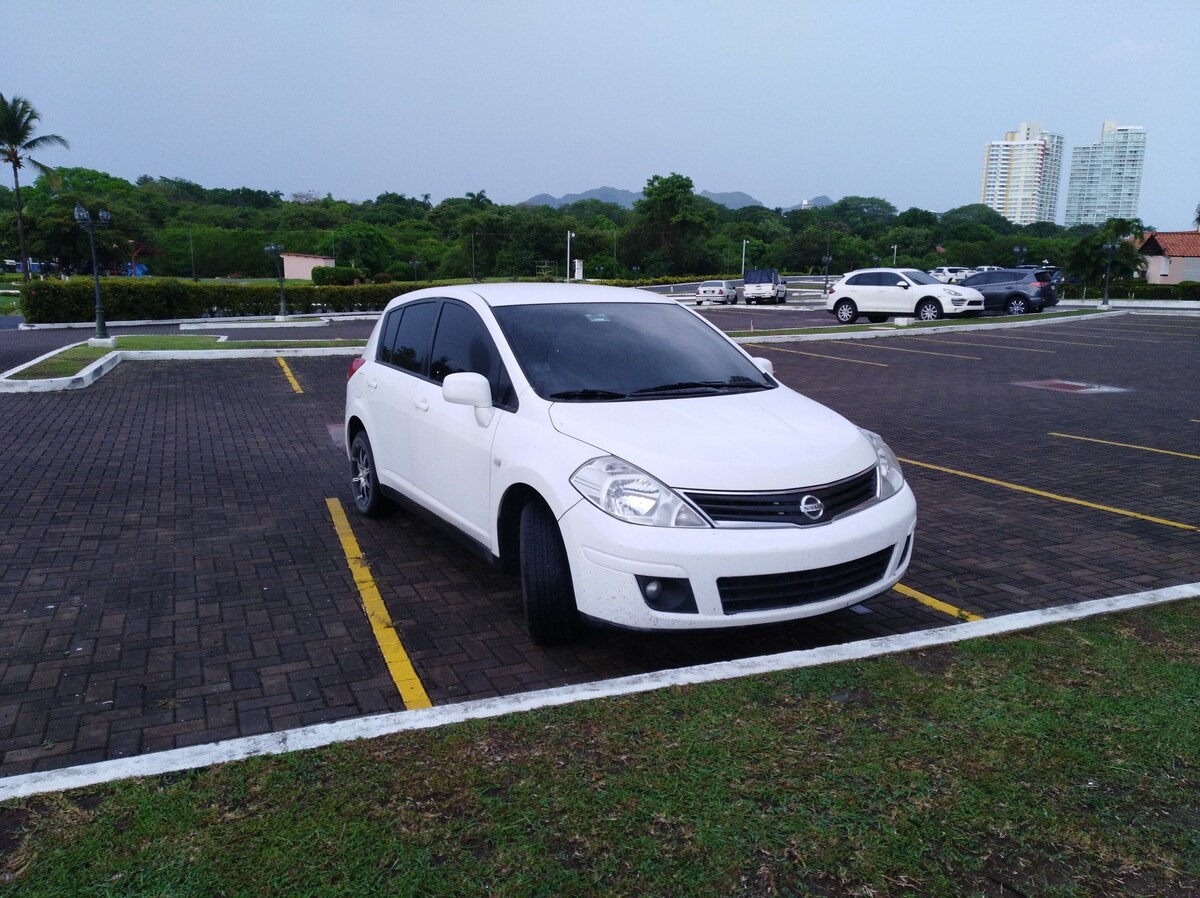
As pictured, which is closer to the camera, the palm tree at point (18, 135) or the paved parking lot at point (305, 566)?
the paved parking lot at point (305, 566)

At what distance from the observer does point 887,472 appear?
4.78 m

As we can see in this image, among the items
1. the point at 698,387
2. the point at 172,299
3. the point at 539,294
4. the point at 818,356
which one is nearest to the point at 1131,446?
the point at 698,387

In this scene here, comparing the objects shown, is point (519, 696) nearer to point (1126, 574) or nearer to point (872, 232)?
point (1126, 574)

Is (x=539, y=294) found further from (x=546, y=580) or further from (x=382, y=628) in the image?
(x=382, y=628)

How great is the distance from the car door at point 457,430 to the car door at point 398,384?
129 millimetres

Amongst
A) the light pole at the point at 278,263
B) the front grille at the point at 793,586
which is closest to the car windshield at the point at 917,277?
the light pole at the point at 278,263

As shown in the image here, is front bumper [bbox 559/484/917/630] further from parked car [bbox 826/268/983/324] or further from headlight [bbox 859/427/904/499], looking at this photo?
parked car [bbox 826/268/983/324]

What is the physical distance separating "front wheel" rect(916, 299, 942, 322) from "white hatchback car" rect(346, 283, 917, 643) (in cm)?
2453

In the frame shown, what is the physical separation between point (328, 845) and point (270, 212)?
125556 mm

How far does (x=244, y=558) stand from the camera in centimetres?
596

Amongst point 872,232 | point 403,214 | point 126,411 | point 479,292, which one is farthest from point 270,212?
point 479,292

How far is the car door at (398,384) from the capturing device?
589cm

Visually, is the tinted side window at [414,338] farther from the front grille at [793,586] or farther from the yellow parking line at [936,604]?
the yellow parking line at [936,604]

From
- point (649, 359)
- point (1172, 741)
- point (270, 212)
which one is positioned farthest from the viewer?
point (270, 212)
